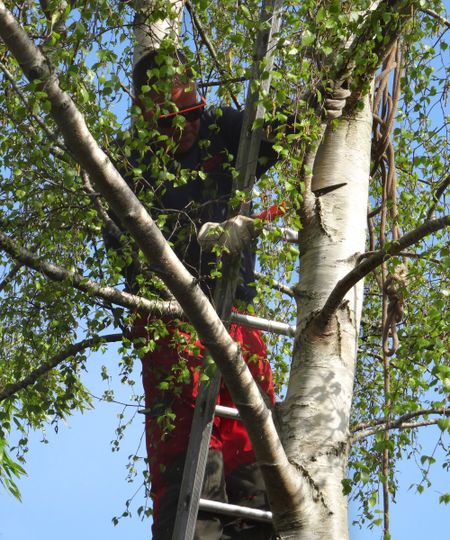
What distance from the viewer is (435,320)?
4.75m

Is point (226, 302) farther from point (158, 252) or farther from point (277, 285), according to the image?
point (158, 252)

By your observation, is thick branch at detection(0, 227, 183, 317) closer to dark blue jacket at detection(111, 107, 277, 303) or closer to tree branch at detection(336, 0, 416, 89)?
dark blue jacket at detection(111, 107, 277, 303)

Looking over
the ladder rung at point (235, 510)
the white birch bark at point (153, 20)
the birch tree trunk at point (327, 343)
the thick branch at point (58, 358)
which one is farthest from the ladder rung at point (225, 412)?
the white birch bark at point (153, 20)

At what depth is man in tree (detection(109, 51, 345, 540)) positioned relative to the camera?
14.3ft

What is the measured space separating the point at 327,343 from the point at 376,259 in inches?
20.5

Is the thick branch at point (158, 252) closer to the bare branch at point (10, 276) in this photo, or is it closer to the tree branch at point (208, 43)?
the tree branch at point (208, 43)

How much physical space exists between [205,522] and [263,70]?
1.91 m

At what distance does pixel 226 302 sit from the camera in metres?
4.37

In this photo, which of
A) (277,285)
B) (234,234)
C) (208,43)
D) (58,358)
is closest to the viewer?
(234,234)

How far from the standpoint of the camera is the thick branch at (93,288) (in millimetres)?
4758

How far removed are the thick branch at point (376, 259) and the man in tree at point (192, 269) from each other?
1.29ft

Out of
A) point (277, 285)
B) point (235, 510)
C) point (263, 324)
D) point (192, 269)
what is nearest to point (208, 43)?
point (192, 269)

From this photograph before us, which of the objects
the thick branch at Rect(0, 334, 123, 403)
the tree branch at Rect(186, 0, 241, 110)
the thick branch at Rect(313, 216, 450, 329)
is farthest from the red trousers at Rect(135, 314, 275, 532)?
the tree branch at Rect(186, 0, 241, 110)

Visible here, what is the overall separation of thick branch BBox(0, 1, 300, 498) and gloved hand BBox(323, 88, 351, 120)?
150cm
